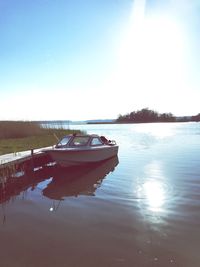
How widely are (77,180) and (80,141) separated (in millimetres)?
3741

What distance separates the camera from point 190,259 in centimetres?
575

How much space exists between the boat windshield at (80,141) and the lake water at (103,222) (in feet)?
9.74

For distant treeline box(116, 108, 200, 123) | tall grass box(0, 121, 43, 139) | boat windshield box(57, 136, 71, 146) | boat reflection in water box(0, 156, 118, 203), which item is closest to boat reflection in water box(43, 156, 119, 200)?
boat reflection in water box(0, 156, 118, 203)

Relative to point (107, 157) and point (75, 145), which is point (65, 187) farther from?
point (107, 157)

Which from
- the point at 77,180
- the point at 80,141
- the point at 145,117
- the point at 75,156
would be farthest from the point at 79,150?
the point at 145,117

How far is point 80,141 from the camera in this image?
17328 mm

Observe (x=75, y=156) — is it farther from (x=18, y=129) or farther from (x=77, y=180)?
(x=18, y=129)

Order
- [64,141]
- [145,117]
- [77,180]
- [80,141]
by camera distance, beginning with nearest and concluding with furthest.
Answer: [77,180], [80,141], [64,141], [145,117]

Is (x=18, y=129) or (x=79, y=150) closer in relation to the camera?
(x=79, y=150)

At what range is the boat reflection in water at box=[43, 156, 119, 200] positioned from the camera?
1167cm

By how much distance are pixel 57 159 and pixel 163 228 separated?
9480mm

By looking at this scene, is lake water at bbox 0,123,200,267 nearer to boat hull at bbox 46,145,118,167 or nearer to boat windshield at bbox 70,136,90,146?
boat hull at bbox 46,145,118,167

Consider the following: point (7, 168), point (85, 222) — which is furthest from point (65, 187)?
point (85, 222)

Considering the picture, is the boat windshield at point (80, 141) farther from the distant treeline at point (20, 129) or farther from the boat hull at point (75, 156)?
the distant treeline at point (20, 129)
